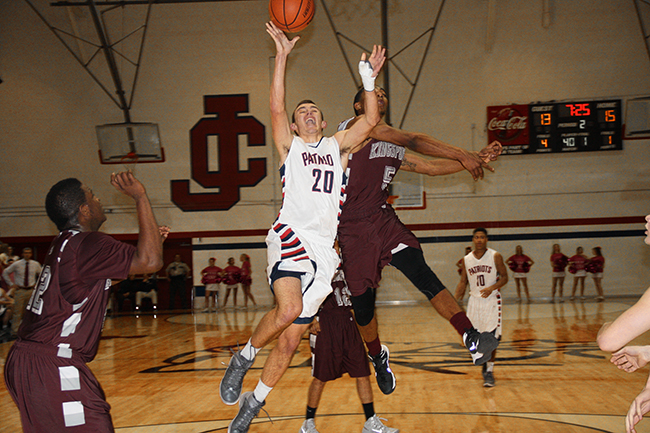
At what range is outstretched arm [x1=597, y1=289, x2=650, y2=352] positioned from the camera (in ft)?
7.20

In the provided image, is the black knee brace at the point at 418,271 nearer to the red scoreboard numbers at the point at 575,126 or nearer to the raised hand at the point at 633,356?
the raised hand at the point at 633,356

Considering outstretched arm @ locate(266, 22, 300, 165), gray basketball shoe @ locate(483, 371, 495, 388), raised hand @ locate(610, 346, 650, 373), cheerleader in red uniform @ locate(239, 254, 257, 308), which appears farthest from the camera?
cheerleader in red uniform @ locate(239, 254, 257, 308)

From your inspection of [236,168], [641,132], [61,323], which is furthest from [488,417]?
[236,168]

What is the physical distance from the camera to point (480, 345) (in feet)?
14.2

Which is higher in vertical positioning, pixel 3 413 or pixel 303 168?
pixel 303 168

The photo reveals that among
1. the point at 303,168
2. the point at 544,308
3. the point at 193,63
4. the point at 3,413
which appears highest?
the point at 193,63

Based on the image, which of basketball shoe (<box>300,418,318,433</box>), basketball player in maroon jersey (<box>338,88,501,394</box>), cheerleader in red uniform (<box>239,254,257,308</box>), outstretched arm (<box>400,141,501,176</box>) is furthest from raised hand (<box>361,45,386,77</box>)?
cheerleader in red uniform (<box>239,254,257,308</box>)

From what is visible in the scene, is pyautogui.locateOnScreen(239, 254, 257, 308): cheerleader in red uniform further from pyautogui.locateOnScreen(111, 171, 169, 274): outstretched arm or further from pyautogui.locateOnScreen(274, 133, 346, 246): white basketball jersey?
pyautogui.locateOnScreen(111, 171, 169, 274): outstretched arm

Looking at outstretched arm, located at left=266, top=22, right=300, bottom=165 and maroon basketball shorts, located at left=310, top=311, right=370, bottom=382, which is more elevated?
outstretched arm, located at left=266, top=22, right=300, bottom=165

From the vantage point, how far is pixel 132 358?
32.8 ft

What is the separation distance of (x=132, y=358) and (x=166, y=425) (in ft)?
15.3

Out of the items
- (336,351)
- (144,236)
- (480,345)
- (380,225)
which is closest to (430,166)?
(380,225)

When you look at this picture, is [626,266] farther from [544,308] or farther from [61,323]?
[61,323]

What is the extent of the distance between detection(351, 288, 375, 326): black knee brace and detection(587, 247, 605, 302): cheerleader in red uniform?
15.4 meters
